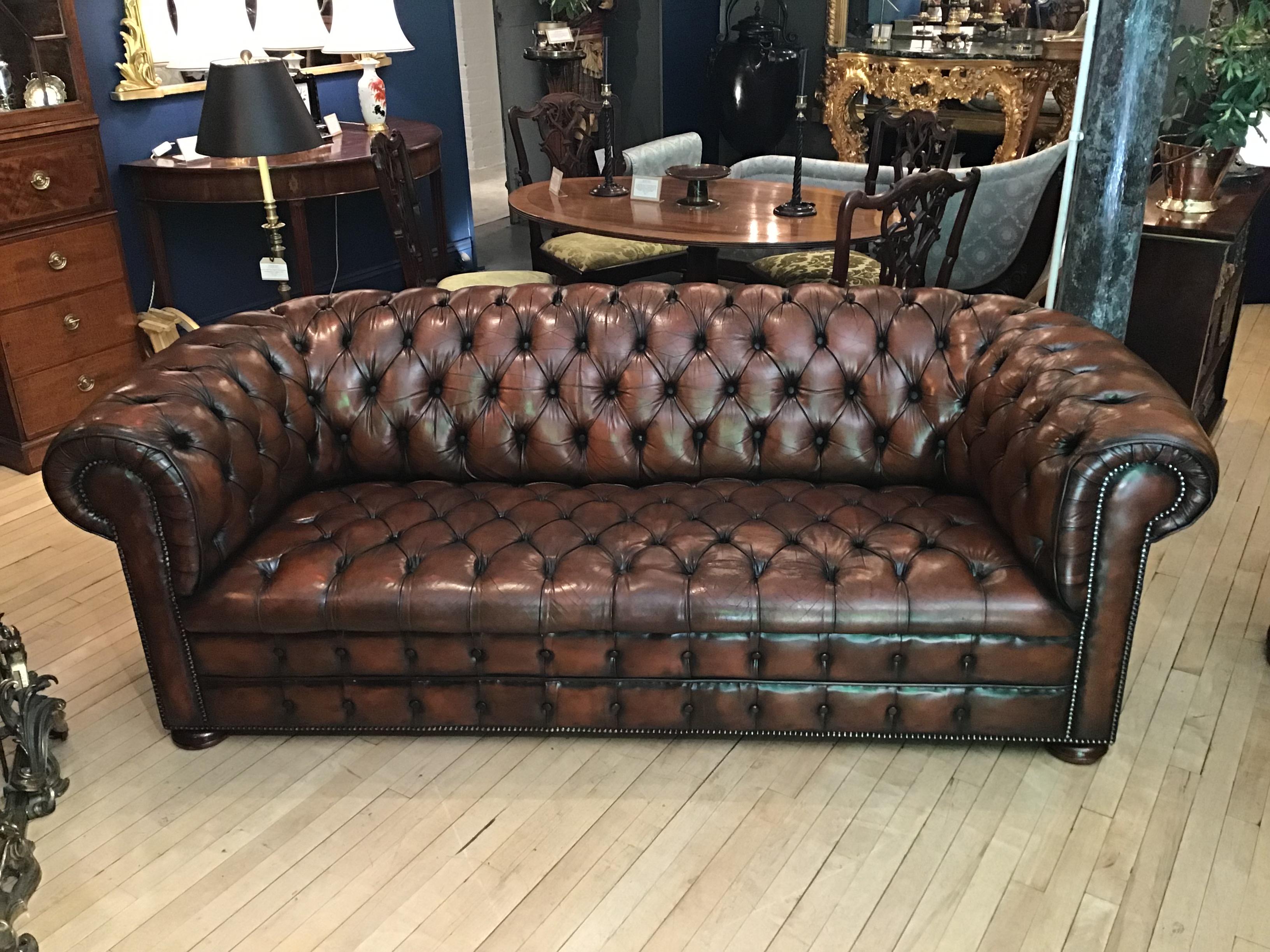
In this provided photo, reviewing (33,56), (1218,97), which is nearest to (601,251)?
(33,56)

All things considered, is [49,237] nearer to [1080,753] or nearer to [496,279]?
[496,279]

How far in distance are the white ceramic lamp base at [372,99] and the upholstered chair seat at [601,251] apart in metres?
0.97

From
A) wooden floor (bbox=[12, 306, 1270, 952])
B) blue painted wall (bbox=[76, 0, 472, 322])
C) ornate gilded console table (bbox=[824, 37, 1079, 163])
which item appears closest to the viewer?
wooden floor (bbox=[12, 306, 1270, 952])

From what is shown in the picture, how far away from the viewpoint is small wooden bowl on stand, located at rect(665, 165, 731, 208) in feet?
13.5

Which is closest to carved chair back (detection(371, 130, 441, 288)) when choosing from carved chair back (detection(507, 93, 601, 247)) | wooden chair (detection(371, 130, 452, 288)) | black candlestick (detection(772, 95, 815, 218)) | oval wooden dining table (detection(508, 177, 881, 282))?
wooden chair (detection(371, 130, 452, 288))

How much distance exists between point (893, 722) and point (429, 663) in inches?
39.0

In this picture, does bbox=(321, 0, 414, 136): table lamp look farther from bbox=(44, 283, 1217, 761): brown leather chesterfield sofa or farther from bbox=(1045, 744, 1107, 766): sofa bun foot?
bbox=(1045, 744, 1107, 766): sofa bun foot

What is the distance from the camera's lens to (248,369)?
2641mm

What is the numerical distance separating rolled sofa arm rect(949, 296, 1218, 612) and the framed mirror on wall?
3172mm

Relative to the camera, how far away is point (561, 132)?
496 cm

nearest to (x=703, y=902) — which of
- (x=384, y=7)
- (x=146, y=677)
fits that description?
(x=146, y=677)

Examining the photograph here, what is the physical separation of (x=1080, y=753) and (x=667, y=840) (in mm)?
906

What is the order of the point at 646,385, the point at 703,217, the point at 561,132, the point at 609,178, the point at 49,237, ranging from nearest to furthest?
1. the point at 646,385
2. the point at 49,237
3. the point at 703,217
4. the point at 609,178
5. the point at 561,132

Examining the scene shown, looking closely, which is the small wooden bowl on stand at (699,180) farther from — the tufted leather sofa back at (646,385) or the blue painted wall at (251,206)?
the blue painted wall at (251,206)
